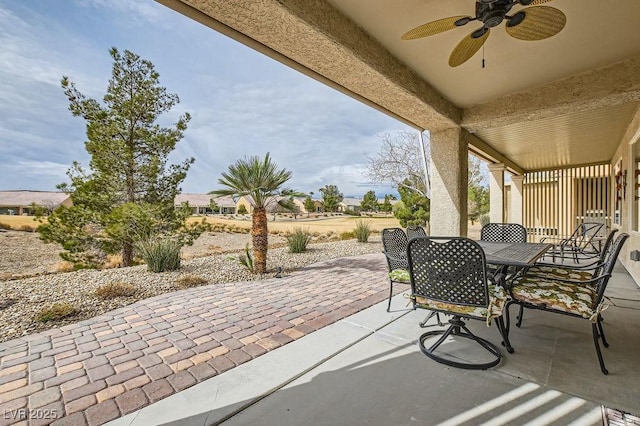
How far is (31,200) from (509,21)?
988 centimetres

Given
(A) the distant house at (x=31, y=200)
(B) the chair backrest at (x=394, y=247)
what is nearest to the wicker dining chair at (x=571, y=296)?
(B) the chair backrest at (x=394, y=247)

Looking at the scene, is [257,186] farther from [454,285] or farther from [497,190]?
[497,190]

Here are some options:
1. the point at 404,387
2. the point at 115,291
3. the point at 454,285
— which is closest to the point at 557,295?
the point at 454,285

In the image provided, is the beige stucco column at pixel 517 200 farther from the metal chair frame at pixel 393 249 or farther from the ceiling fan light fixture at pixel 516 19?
the ceiling fan light fixture at pixel 516 19

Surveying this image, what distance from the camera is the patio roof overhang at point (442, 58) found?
7.00ft

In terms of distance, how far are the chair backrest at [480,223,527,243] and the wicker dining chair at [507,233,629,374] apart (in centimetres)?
201

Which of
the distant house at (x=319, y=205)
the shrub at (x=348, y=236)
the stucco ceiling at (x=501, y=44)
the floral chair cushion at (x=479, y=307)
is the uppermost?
the stucco ceiling at (x=501, y=44)

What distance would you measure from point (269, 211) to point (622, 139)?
296 inches

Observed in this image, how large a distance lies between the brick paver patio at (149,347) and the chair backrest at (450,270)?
4.08 ft

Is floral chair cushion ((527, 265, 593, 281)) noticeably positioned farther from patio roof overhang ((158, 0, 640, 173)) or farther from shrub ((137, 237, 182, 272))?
shrub ((137, 237, 182, 272))

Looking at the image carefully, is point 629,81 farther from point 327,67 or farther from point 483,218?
point 483,218

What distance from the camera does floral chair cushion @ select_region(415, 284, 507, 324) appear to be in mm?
2090

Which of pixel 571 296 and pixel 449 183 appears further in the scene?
pixel 449 183

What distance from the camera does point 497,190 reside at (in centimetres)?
893
